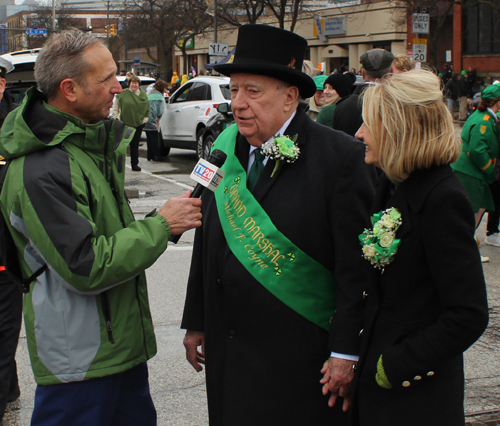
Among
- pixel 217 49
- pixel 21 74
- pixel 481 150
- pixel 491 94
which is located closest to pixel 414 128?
pixel 481 150

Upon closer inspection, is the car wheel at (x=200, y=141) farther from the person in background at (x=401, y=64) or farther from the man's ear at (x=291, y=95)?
the man's ear at (x=291, y=95)

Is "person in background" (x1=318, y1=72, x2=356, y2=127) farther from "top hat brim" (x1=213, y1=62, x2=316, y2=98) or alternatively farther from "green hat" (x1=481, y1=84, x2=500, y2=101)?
"top hat brim" (x1=213, y1=62, x2=316, y2=98)

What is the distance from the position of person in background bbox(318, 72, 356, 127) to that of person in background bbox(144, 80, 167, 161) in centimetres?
751

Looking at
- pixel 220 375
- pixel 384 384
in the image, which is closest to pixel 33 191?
pixel 220 375

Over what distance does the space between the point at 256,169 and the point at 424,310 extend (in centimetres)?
92

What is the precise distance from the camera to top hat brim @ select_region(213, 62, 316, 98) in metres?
2.45

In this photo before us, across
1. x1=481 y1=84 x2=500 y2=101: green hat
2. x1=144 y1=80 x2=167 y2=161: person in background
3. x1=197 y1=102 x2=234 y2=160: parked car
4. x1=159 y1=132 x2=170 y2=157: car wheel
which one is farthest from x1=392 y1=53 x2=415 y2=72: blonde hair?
x1=159 y1=132 x2=170 y2=157: car wheel

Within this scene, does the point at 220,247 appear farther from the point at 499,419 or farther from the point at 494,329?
the point at 494,329

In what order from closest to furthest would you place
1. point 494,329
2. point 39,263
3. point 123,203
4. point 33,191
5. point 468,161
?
1. point 33,191
2. point 39,263
3. point 123,203
4. point 494,329
5. point 468,161

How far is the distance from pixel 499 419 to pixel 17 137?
2.89 metres

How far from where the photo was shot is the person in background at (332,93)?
282 inches

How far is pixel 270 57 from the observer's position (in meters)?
2.50

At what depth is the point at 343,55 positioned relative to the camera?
4325cm

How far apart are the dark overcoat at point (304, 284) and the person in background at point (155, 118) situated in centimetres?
1209
